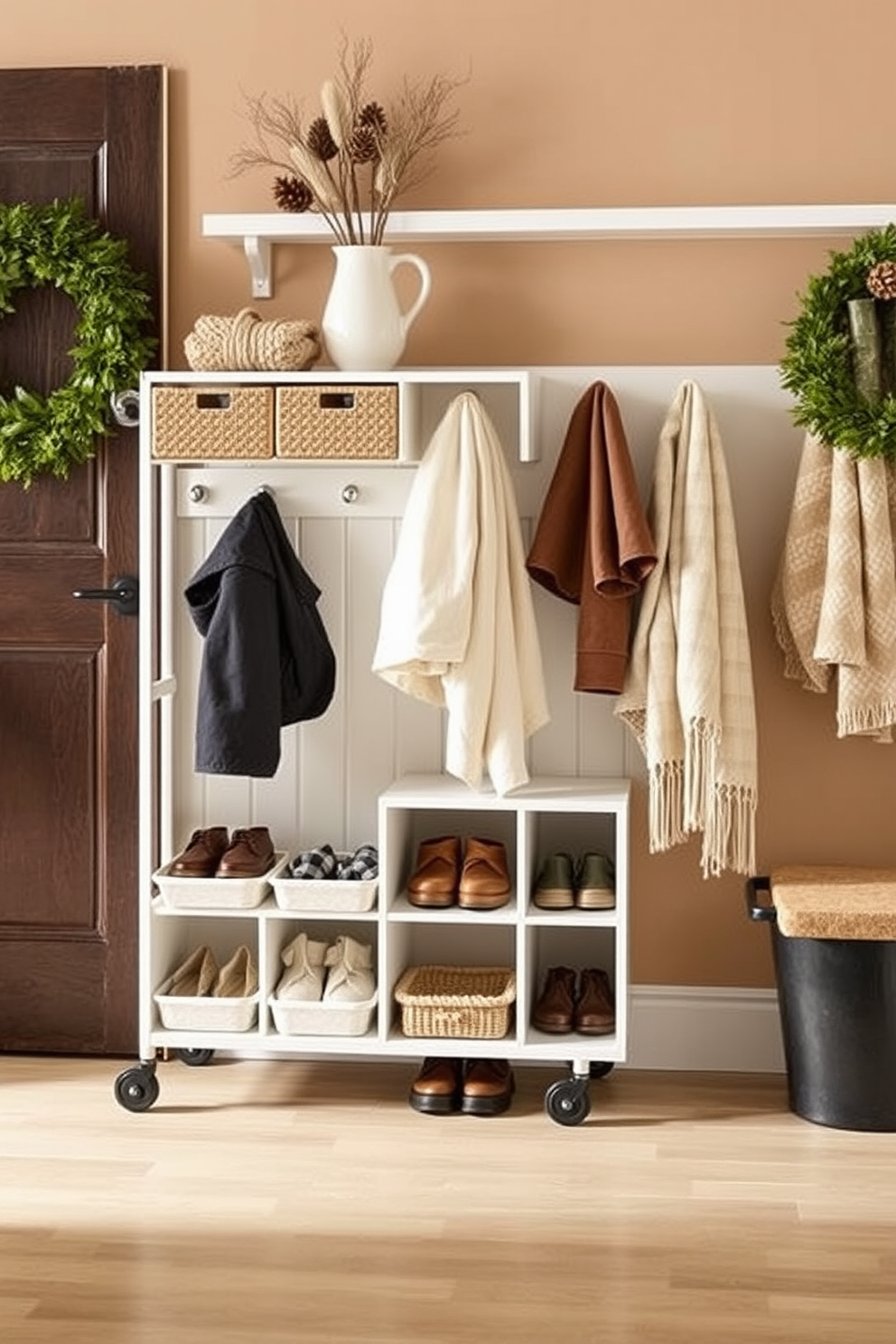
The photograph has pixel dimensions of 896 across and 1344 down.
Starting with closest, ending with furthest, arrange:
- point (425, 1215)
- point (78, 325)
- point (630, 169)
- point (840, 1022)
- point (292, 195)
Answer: point (425, 1215) < point (840, 1022) < point (292, 195) < point (630, 169) < point (78, 325)

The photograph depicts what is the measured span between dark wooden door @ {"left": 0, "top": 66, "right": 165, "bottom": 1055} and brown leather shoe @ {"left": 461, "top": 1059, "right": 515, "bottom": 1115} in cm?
77

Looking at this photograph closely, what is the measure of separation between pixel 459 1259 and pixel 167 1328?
46 cm

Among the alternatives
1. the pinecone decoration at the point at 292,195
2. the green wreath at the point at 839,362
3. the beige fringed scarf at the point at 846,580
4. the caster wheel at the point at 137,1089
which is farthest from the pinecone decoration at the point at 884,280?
the caster wheel at the point at 137,1089

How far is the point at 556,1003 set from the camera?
3539mm

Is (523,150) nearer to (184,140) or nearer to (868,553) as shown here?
(184,140)

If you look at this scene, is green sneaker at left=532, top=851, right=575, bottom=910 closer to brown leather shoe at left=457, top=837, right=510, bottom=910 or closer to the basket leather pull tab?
brown leather shoe at left=457, top=837, right=510, bottom=910

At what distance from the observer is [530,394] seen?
3.48 metres

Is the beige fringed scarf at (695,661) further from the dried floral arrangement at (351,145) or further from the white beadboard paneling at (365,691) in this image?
the dried floral arrangement at (351,145)

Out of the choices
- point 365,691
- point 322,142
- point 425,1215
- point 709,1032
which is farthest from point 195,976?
point 322,142

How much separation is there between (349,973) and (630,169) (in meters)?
1.63

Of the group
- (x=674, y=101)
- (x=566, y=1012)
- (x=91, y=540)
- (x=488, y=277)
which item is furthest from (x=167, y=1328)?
(x=674, y=101)

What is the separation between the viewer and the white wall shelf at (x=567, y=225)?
356cm

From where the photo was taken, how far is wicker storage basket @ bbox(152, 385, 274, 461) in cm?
343

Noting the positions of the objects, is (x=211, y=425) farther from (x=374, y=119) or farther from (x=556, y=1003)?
(x=556, y=1003)
